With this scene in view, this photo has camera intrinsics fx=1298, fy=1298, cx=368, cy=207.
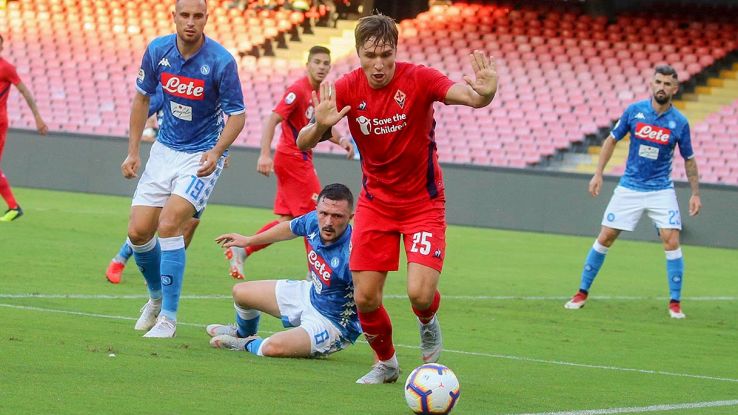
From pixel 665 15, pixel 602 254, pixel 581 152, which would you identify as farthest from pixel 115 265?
pixel 665 15

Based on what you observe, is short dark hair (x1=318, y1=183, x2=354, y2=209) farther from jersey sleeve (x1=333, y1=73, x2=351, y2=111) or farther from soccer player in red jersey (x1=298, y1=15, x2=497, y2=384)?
jersey sleeve (x1=333, y1=73, x2=351, y2=111)

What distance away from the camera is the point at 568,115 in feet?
84.4

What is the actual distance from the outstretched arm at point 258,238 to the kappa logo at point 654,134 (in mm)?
4922

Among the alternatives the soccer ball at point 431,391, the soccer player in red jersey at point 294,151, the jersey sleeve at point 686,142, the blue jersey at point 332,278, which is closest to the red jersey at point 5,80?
the soccer player in red jersey at point 294,151

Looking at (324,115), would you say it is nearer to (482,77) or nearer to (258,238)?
(482,77)

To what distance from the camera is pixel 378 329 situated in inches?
275

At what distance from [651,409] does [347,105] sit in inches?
86.9

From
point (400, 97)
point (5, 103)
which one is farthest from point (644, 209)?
point (5, 103)

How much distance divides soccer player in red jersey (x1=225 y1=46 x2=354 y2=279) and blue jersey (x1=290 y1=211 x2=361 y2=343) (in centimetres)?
383

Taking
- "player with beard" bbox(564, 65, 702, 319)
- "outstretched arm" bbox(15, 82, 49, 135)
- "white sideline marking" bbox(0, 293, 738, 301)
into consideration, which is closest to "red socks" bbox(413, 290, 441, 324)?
"white sideline marking" bbox(0, 293, 738, 301)

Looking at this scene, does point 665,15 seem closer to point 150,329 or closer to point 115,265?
point 115,265

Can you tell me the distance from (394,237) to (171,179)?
6.48 ft

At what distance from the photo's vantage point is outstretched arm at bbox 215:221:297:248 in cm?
749

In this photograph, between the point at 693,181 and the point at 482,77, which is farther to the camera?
the point at 693,181
